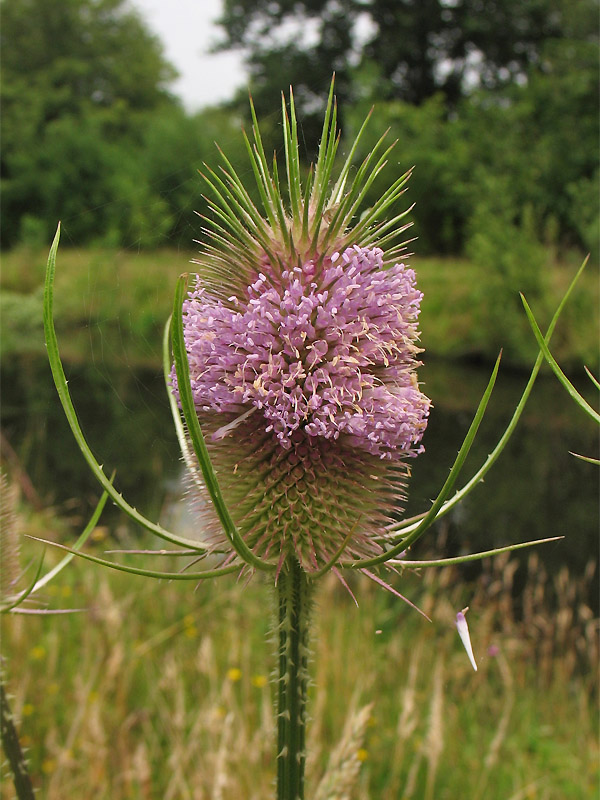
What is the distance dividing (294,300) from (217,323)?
0.11m

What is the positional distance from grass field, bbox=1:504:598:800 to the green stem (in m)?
0.59

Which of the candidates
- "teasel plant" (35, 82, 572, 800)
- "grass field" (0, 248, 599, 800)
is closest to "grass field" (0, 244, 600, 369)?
"grass field" (0, 248, 599, 800)

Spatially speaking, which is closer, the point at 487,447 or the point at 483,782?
the point at 483,782

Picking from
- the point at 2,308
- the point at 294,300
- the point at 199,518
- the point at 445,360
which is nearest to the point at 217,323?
the point at 294,300

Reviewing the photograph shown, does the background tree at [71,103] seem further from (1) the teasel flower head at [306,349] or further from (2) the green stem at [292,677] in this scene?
(2) the green stem at [292,677]

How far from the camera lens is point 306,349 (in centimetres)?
90

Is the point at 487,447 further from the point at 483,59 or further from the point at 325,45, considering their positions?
the point at 483,59

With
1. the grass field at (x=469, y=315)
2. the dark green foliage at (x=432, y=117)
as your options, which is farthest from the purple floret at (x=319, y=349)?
the grass field at (x=469, y=315)

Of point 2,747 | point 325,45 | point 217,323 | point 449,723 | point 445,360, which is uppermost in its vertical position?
point 325,45

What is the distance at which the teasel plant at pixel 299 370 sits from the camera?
861mm

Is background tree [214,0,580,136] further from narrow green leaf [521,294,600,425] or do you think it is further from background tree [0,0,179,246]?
narrow green leaf [521,294,600,425]

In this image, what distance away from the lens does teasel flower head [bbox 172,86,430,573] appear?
0.87m

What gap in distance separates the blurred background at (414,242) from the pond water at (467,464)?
0.10 ft

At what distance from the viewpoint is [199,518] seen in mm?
1098
